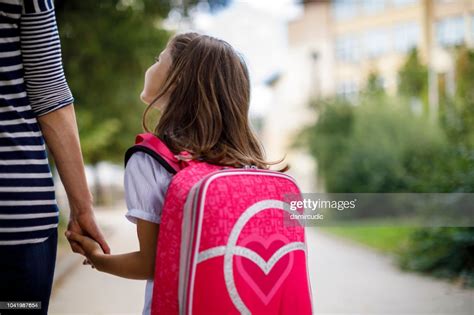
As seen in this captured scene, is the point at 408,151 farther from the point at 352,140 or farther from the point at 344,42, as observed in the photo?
the point at 344,42

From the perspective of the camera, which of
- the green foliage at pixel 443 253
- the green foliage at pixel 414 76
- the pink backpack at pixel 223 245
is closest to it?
the pink backpack at pixel 223 245

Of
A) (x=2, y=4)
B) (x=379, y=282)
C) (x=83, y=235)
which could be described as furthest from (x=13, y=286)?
(x=379, y=282)

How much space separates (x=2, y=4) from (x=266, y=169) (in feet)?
2.63

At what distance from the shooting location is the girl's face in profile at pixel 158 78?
6.57ft

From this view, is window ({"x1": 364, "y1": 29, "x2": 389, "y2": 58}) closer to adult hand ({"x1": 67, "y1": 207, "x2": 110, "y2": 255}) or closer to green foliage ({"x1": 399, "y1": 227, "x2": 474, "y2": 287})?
green foliage ({"x1": 399, "y1": 227, "x2": 474, "y2": 287})

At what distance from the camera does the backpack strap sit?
1804mm

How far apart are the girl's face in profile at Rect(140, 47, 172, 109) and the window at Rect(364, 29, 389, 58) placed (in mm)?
41481

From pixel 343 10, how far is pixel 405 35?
455 cm

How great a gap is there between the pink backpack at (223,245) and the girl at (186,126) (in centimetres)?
5

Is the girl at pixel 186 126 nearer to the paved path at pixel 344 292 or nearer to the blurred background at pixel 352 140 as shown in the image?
the blurred background at pixel 352 140

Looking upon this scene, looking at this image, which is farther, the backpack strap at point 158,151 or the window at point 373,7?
the window at point 373,7

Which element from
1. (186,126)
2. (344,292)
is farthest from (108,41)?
(186,126)

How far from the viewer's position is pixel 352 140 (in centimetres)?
2031

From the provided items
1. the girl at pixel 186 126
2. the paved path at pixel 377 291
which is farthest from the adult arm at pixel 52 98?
the paved path at pixel 377 291
